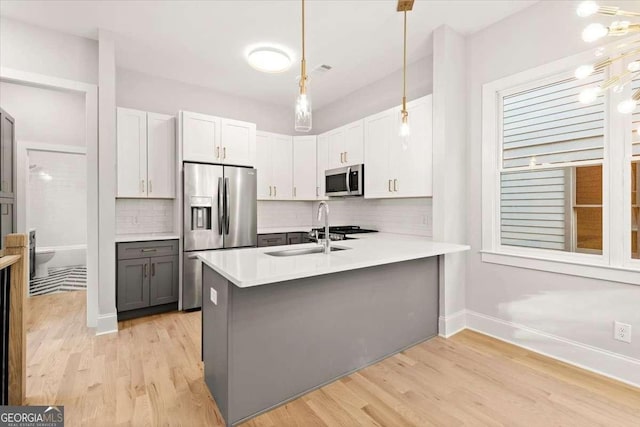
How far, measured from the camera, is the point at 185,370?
233 centimetres

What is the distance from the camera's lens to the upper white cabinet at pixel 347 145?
13.3ft

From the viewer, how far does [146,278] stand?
3488 millimetres

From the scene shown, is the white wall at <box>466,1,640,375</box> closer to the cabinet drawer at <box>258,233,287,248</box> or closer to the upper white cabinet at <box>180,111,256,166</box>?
the cabinet drawer at <box>258,233,287,248</box>

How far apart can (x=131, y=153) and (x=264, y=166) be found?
5.83 ft

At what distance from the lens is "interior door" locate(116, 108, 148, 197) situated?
11.8ft

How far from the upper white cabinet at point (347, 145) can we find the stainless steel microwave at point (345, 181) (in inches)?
4.3

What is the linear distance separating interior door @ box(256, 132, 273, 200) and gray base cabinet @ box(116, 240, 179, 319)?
60.6 inches

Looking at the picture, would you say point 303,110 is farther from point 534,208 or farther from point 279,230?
point 279,230

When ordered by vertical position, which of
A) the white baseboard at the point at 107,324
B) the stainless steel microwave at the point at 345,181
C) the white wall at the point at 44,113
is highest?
the white wall at the point at 44,113

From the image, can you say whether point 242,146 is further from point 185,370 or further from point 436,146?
point 185,370

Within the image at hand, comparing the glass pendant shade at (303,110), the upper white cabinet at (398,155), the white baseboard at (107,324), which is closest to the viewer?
the glass pendant shade at (303,110)

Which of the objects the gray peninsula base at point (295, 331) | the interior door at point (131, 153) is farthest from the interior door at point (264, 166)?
the gray peninsula base at point (295, 331)

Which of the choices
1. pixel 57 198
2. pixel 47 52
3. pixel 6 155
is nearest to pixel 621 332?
pixel 47 52

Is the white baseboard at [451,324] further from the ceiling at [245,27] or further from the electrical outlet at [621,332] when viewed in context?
the ceiling at [245,27]
